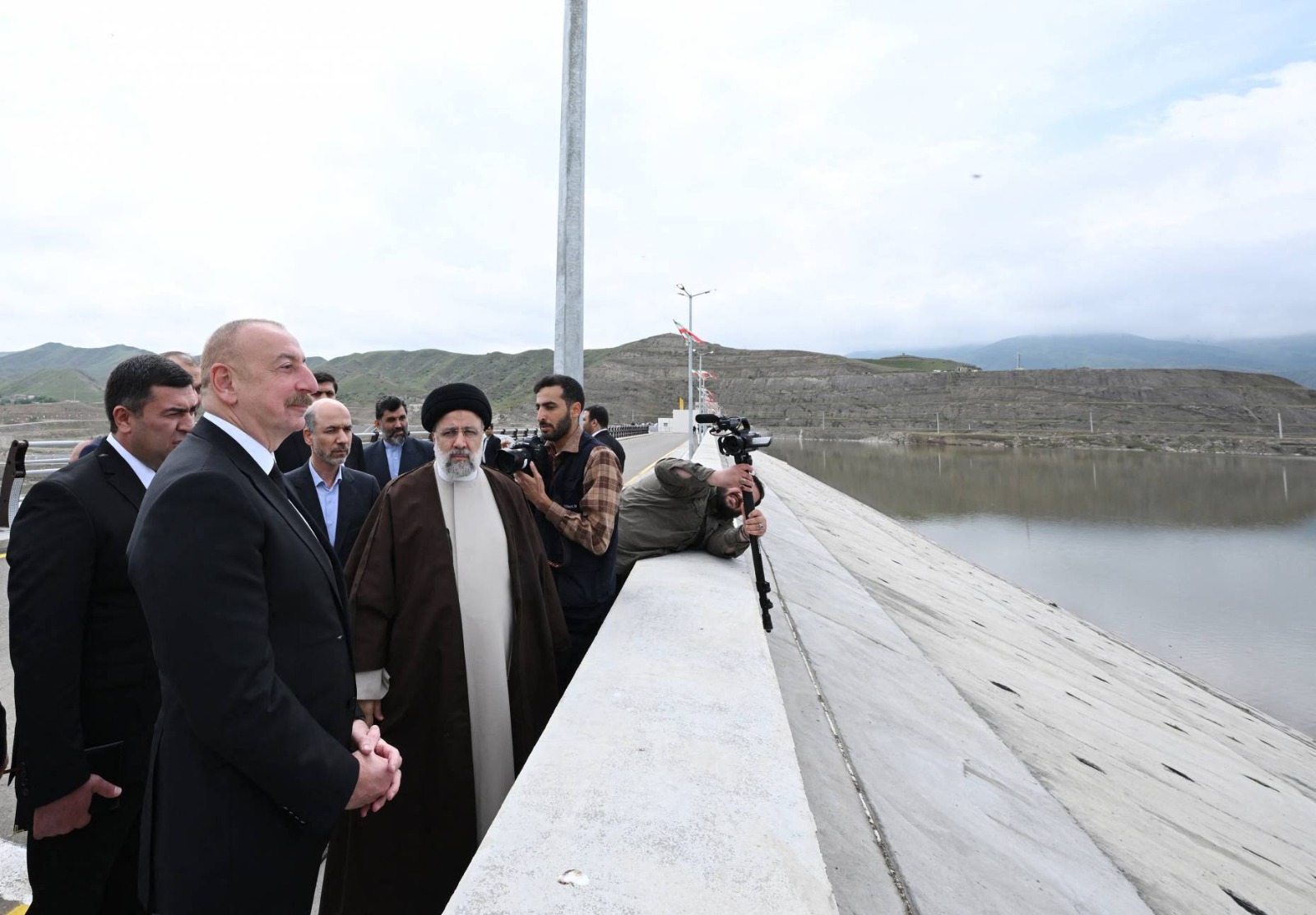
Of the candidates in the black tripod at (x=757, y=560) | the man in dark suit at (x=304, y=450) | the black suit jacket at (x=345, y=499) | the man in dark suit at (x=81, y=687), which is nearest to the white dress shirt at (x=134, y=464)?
the man in dark suit at (x=81, y=687)

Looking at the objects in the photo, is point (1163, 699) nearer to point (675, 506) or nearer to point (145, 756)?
point (675, 506)

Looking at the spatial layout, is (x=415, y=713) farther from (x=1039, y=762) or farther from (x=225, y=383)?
Result: (x=1039, y=762)

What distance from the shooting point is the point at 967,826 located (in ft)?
10.8

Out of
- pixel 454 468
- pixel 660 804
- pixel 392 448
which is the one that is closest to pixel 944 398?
pixel 392 448

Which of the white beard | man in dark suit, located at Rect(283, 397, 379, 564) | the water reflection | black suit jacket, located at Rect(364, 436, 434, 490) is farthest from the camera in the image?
the water reflection

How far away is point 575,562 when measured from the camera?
340cm

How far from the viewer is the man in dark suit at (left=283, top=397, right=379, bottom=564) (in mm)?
3770

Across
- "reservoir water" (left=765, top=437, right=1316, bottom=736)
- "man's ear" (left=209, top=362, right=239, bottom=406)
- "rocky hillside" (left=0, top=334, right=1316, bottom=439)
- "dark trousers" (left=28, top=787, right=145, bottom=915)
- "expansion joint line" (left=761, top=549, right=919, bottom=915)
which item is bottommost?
"reservoir water" (left=765, top=437, right=1316, bottom=736)

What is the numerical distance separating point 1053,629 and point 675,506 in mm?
10089

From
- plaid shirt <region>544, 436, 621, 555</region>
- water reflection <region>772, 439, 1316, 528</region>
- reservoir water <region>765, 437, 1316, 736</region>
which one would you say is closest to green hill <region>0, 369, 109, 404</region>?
water reflection <region>772, 439, 1316, 528</region>

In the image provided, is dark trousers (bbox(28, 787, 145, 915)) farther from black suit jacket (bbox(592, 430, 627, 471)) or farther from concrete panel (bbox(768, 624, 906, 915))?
black suit jacket (bbox(592, 430, 627, 471))

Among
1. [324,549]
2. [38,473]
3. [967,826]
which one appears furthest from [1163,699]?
[38,473]

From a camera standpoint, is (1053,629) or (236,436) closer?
(236,436)

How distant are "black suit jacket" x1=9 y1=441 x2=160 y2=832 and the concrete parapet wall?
133 cm
